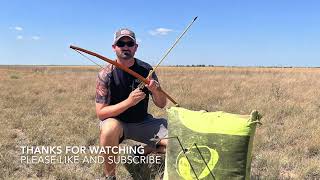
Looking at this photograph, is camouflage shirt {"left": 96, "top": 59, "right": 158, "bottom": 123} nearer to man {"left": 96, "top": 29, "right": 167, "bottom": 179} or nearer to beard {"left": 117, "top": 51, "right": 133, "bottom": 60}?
man {"left": 96, "top": 29, "right": 167, "bottom": 179}

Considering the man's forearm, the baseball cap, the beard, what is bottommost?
the man's forearm

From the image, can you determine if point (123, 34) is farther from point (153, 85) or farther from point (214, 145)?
point (214, 145)

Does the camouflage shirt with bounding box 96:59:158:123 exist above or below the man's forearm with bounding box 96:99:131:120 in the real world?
above

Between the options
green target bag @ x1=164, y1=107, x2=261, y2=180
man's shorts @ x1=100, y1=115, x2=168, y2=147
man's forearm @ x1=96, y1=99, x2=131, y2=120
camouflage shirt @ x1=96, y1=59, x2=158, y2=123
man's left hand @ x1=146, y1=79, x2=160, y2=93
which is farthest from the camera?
man's shorts @ x1=100, y1=115, x2=168, y2=147

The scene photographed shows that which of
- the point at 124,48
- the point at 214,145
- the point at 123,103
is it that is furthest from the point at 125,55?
the point at 214,145

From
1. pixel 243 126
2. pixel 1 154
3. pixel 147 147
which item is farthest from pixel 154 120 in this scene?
pixel 1 154

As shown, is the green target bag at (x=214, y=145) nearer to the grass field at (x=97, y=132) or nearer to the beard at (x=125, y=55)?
the beard at (x=125, y=55)

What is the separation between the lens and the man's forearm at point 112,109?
13.0ft

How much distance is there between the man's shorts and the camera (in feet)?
14.4

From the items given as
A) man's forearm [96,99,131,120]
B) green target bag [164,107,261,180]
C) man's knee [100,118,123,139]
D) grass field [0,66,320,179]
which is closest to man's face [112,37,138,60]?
man's forearm [96,99,131,120]

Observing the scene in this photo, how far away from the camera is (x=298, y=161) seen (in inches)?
198

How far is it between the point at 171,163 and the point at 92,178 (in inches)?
50.4

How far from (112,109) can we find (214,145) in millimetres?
1215

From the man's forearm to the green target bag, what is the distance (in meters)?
0.68
